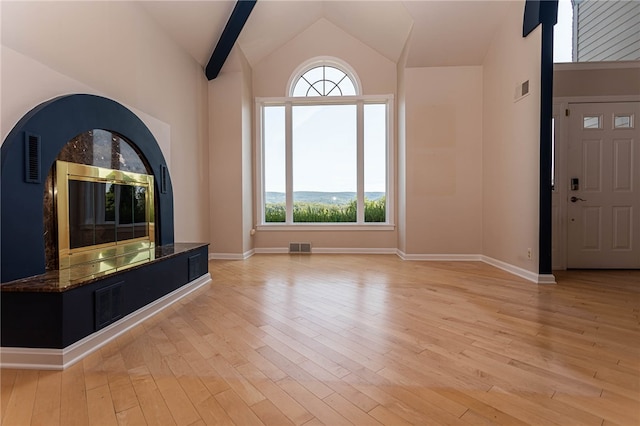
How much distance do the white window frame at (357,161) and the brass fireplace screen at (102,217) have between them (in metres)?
2.39

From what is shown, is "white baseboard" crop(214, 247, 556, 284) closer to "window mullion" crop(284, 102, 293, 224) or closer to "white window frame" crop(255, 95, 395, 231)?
"white window frame" crop(255, 95, 395, 231)

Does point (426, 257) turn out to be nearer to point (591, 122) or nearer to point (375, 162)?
point (375, 162)

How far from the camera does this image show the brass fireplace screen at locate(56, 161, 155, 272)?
2.35m

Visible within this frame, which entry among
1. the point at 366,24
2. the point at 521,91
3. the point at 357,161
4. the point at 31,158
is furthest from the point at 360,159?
the point at 31,158

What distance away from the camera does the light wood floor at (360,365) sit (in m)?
1.33

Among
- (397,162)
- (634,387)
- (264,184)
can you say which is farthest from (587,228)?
(264,184)

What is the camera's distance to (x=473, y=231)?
16.2 ft

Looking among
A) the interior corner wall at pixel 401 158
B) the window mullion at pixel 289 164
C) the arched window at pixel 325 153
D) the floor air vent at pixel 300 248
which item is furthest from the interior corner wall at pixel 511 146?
the window mullion at pixel 289 164

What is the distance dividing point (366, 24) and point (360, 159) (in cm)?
217

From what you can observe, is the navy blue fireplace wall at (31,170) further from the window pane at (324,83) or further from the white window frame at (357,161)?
the window pane at (324,83)

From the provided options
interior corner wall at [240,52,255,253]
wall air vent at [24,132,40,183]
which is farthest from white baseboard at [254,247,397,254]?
wall air vent at [24,132,40,183]

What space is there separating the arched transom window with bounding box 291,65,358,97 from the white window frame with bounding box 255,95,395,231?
0.12 m

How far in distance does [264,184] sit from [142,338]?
13.0 feet

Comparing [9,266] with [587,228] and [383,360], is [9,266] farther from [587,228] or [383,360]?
[587,228]
